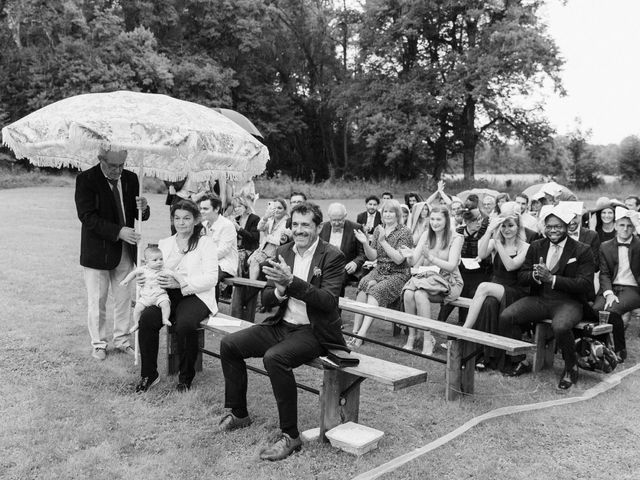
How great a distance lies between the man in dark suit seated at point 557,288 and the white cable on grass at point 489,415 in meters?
0.24

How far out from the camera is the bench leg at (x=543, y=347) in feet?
18.4

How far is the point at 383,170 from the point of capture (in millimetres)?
37781

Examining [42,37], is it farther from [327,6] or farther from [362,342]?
[362,342]

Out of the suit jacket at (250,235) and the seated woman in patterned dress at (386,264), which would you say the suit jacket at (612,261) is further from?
the suit jacket at (250,235)

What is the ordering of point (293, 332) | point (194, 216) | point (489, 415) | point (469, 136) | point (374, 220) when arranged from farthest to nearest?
1. point (469, 136)
2. point (374, 220)
3. point (194, 216)
4. point (489, 415)
5. point (293, 332)

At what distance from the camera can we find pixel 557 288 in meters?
5.43

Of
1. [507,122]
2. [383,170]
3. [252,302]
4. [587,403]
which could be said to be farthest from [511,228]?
[383,170]

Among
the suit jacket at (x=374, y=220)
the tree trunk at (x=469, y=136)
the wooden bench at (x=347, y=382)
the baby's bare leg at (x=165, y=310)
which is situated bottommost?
the wooden bench at (x=347, y=382)

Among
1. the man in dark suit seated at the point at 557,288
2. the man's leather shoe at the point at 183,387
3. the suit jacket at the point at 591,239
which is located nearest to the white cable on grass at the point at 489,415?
the man in dark suit seated at the point at 557,288

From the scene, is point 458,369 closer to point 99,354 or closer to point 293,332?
point 293,332

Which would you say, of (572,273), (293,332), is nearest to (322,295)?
(293,332)

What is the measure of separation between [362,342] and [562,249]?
227 centimetres

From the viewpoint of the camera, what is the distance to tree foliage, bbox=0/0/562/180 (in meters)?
29.6

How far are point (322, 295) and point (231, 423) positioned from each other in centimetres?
113
